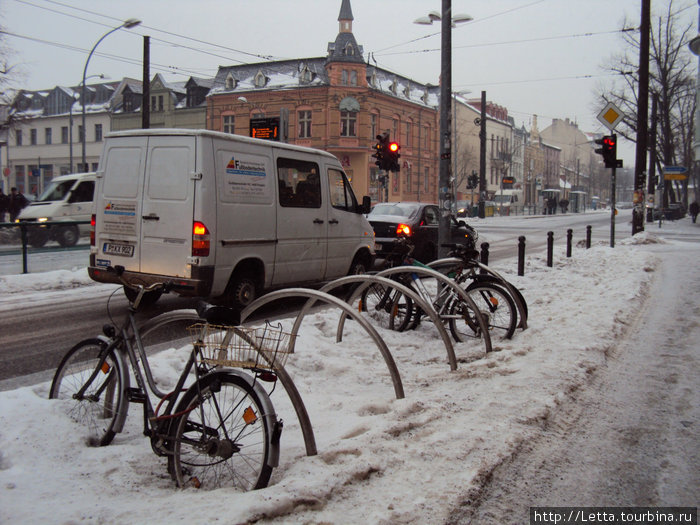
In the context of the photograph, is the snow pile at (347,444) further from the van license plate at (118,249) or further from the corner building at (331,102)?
the corner building at (331,102)

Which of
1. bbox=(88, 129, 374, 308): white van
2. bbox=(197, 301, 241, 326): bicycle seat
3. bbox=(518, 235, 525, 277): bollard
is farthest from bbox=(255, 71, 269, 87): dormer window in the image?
bbox=(197, 301, 241, 326): bicycle seat

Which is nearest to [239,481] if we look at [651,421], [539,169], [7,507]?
[7,507]

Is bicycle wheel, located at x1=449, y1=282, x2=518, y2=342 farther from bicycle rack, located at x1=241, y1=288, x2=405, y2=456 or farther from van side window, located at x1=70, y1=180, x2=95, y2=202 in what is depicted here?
van side window, located at x1=70, y1=180, x2=95, y2=202

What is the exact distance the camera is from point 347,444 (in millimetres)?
3508

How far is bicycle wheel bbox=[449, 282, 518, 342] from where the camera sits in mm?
6523

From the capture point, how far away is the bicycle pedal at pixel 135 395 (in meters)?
3.57

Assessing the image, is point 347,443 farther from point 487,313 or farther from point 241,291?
point 241,291

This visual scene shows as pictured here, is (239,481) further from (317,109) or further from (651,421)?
(317,109)

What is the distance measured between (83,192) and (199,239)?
13.4 meters

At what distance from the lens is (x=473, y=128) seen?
2958 inches

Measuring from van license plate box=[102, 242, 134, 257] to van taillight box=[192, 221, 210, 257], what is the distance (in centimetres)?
99

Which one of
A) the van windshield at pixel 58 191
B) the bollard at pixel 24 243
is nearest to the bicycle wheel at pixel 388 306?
the bollard at pixel 24 243

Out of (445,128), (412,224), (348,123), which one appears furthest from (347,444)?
(348,123)

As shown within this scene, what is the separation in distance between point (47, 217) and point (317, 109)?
1275 inches
